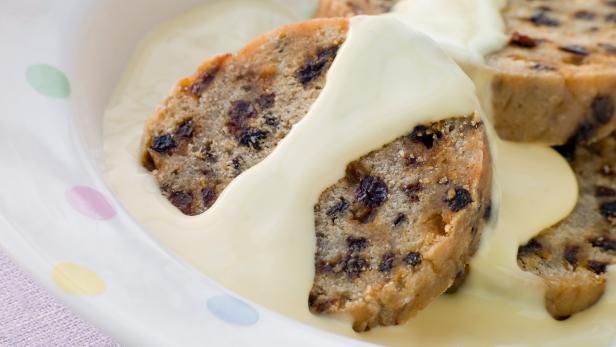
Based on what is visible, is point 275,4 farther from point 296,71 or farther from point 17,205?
point 17,205

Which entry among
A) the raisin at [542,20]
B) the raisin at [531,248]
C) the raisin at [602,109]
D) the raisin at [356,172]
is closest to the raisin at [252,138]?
the raisin at [356,172]

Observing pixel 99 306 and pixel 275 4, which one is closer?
pixel 99 306

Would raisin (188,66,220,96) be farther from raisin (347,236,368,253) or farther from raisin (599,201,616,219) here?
raisin (599,201,616,219)

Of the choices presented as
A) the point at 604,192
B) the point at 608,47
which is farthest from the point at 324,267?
the point at 608,47

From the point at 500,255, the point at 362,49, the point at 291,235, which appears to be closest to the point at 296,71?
the point at 362,49

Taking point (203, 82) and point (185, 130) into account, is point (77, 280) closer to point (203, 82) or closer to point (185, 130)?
point (185, 130)

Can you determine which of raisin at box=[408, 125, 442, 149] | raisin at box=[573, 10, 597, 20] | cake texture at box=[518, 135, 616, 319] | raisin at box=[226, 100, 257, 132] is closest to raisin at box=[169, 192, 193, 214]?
raisin at box=[226, 100, 257, 132]

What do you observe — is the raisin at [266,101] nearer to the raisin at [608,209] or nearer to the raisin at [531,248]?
the raisin at [531,248]
